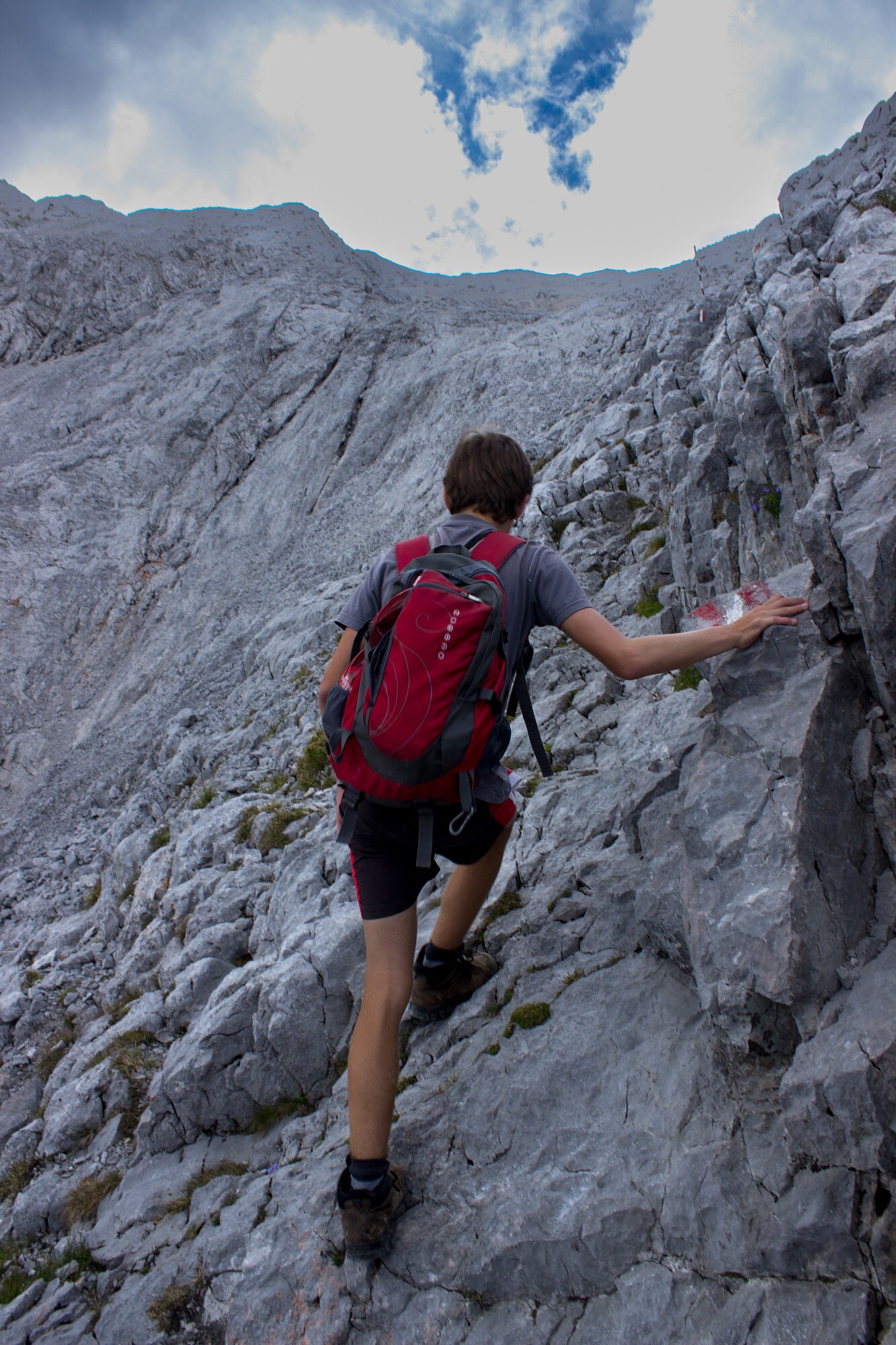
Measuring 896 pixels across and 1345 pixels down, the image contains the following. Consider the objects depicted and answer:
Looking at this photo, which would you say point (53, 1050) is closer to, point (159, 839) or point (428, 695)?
point (159, 839)

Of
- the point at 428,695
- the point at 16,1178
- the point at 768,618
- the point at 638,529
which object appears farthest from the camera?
the point at 638,529

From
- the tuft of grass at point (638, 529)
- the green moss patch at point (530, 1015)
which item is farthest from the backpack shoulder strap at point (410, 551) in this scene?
the tuft of grass at point (638, 529)

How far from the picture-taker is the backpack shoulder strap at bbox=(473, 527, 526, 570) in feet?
12.1

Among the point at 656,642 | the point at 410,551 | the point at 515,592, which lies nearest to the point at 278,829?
the point at 410,551

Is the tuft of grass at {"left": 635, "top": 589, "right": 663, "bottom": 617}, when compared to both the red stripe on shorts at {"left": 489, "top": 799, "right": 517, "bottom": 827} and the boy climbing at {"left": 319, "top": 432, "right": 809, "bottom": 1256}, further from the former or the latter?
the red stripe on shorts at {"left": 489, "top": 799, "right": 517, "bottom": 827}

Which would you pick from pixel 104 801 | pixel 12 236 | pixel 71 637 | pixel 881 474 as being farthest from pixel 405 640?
pixel 12 236

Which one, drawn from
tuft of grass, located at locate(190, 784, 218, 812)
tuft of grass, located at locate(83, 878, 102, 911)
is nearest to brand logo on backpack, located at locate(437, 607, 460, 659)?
tuft of grass, located at locate(190, 784, 218, 812)

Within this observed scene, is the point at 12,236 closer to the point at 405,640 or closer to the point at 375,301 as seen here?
the point at 375,301

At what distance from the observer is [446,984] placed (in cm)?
495

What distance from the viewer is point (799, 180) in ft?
59.4

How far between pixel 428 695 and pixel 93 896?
1123cm

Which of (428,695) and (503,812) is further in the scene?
(503,812)

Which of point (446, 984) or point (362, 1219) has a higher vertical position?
point (446, 984)

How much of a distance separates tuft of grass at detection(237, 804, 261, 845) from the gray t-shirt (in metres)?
6.54
